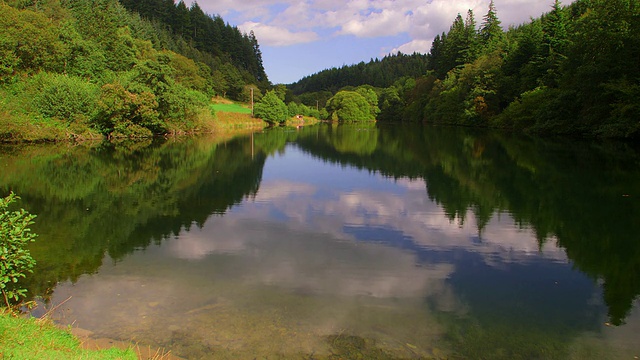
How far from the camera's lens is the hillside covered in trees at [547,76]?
111 ft

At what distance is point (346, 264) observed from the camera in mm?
8164

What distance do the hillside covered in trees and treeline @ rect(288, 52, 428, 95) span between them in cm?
6578

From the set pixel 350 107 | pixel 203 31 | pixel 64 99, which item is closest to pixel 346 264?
pixel 64 99

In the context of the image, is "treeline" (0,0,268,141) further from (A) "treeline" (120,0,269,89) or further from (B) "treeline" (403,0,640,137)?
(A) "treeline" (120,0,269,89)

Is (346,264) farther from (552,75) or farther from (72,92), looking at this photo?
(552,75)

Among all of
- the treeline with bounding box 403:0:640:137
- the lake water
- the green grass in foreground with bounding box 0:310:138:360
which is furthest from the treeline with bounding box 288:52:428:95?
the green grass in foreground with bounding box 0:310:138:360

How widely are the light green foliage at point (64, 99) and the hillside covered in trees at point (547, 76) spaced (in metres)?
41.9

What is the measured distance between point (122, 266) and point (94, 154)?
838 inches

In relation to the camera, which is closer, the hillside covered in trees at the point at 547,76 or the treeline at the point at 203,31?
the hillside covered in trees at the point at 547,76

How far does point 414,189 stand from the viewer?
15.8 meters

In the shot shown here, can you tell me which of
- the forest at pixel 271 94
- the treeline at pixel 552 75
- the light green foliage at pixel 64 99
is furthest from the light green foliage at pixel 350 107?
the light green foliage at pixel 64 99

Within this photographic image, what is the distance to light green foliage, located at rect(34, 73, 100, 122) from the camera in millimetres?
34594

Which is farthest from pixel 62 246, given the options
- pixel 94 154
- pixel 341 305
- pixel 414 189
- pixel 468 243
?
pixel 94 154

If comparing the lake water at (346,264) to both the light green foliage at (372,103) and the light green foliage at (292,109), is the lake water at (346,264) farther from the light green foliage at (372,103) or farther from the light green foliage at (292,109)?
the light green foliage at (372,103)
